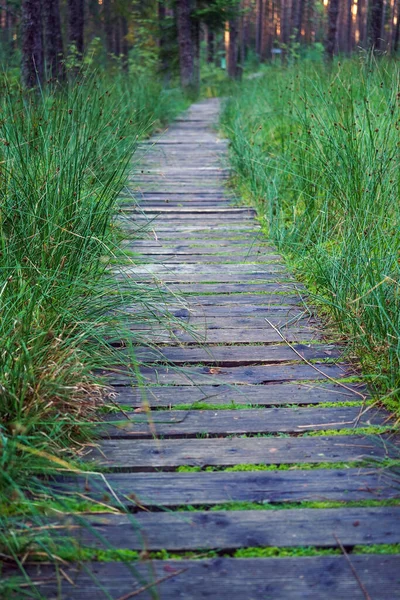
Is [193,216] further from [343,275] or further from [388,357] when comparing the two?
[388,357]

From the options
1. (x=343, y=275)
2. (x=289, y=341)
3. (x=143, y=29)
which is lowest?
(x=289, y=341)

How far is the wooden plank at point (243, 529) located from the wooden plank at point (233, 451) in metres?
0.24

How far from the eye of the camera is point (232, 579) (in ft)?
4.75

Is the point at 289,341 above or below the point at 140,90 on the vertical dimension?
below

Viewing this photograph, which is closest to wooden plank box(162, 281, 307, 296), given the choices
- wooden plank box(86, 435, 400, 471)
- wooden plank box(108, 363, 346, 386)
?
wooden plank box(108, 363, 346, 386)

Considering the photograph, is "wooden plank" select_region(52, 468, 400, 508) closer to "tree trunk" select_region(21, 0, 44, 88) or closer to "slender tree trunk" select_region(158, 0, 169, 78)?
"tree trunk" select_region(21, 0, 44, 88)

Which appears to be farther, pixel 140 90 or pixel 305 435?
pixel 140 90

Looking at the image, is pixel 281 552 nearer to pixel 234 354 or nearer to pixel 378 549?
pixel 378 549

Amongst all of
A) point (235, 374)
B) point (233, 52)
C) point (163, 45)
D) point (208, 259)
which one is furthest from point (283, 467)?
point (233, 52)

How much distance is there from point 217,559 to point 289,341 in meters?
1.37

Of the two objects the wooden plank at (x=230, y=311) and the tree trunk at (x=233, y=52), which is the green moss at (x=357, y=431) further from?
the tree trunk at (x=233, y=52)

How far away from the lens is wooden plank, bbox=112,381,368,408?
2.26 m

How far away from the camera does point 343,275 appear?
Answer: 107 inches

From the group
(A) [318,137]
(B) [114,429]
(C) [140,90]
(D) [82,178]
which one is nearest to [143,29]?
(C) [140,90]
